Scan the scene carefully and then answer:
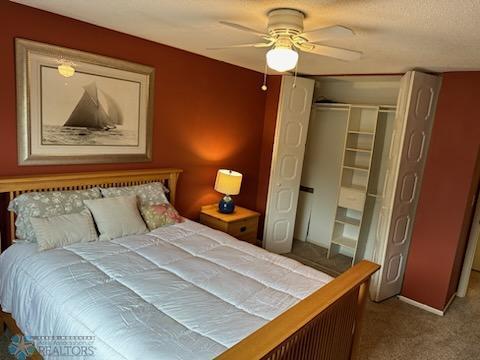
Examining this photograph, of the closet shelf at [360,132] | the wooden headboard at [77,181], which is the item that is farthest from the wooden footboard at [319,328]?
the closet shelf at [360,132]

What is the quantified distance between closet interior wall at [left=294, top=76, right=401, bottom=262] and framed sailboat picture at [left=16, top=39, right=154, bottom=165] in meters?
2.47

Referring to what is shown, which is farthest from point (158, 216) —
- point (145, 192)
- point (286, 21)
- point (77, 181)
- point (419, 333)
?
point (419, 333)

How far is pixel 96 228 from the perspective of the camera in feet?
8.50

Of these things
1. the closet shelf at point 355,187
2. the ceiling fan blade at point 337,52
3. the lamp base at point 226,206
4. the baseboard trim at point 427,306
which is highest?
the ceiling fan blade at point 337,52

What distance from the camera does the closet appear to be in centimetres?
331

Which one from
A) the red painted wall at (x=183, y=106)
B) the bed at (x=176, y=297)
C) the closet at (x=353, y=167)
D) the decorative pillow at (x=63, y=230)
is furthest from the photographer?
the closet at (x=353, y=167)

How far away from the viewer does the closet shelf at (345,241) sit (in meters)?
4.37

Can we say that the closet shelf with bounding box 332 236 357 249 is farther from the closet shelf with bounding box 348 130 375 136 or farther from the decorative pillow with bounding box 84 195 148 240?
the decorative pillow with bounding box 84 195 148 240

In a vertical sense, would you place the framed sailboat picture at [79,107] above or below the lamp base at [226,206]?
above

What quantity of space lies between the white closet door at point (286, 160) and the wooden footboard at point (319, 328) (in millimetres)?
2230

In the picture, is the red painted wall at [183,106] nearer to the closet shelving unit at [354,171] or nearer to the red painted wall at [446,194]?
the closet shelving unit at [354,171]

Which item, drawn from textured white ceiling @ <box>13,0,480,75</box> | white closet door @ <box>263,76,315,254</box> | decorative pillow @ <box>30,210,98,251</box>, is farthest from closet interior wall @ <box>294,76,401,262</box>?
decorative pillow @ <box>30,210,98,251</box>

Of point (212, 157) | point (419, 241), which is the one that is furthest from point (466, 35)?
point (212, 157)

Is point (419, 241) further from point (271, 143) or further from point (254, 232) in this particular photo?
point (271, 143)
